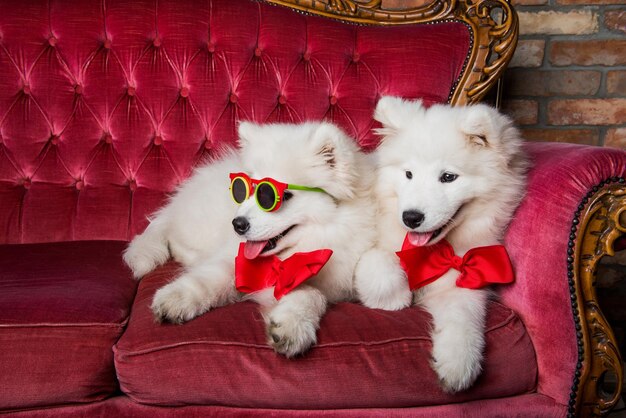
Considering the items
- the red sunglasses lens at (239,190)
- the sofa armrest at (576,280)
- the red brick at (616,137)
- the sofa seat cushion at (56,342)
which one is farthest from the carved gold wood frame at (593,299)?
the red brick at (616,137)

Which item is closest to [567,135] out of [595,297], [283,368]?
[595,297]

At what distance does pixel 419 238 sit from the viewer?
1.68 meters

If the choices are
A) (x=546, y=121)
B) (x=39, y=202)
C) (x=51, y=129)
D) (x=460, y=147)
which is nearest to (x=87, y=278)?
(x=39, y=202)

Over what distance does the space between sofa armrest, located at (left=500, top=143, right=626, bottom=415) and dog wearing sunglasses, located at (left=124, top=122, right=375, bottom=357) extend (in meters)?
0.57

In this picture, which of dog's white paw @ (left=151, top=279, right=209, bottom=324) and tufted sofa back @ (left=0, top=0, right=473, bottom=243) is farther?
tufted sofa back @ (left=0, top=0, right=473, bottom=243)

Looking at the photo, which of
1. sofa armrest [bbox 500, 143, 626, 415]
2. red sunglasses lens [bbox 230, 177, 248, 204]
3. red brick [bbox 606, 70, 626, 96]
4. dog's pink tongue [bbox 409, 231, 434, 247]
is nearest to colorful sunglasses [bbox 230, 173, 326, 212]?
red sunglasses lens [bbox 230, 177, 248, 204]

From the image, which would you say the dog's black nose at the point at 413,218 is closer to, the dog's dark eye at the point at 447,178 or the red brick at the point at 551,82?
the dog's dark eye at the point at 447,178

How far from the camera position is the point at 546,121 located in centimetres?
313

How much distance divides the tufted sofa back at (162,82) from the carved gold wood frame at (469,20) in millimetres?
55

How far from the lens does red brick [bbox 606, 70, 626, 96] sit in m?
3.00

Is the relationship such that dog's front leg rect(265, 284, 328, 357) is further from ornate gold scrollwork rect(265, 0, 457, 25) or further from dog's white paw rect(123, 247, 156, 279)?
ornate gold scrollwork rect(265, 0, 457, 25)

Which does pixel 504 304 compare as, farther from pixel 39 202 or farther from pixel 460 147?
pixel 39 202

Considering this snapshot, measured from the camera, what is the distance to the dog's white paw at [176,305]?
Answer: 1511mm

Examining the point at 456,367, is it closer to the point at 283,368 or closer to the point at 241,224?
the point at 283,368
